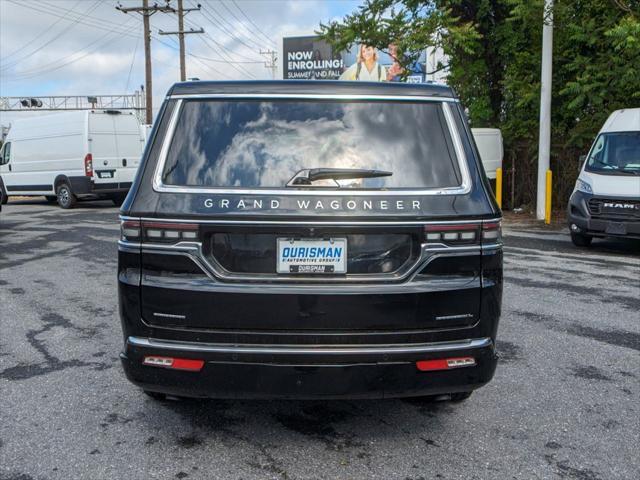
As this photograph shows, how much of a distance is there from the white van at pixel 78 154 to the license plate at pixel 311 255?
55.3 ft

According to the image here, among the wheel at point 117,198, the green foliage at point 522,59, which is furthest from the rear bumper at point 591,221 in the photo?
the wheel at point 117,198

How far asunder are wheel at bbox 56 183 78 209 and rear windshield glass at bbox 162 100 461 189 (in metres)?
17.2

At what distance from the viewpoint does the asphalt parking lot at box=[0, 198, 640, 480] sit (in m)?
3.28

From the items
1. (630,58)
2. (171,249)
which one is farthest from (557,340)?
(630,58)

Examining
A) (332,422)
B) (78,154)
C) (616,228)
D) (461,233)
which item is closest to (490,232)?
(461,233)

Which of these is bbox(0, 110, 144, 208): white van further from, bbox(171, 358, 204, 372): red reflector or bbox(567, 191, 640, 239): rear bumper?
bbox(171, 358, 204, 372): red reflector

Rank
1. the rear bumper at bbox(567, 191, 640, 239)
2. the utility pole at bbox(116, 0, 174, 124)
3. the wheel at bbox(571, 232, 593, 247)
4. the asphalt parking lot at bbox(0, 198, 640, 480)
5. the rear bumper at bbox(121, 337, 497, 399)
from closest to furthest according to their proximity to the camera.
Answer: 1. the rear bumper at bbox(121, 337, 497, 399)
2. the asphalt parking lot at bbox(0, 198, 640, 480)
3. the rear bumper at bbox(567, 191, 640, 239)
4. the wheel at bbox(571, 232, 593, 247)
5. the utility pole at bbox(116, 0, 174, 124)

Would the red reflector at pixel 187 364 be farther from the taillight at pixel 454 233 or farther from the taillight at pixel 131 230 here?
the taillight at pixel 454 233

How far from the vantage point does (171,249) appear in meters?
3.11

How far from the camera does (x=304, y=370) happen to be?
306 cm

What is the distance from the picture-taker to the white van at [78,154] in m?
18.7

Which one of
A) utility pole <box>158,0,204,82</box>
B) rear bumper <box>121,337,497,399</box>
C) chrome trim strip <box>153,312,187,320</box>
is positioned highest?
utility pole <box>158,0,204,82</box>

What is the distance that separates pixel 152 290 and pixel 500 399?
233cm

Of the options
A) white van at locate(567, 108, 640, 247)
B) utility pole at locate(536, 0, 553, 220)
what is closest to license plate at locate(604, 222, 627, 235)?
white van at locate(567, 108, 640, 247)
